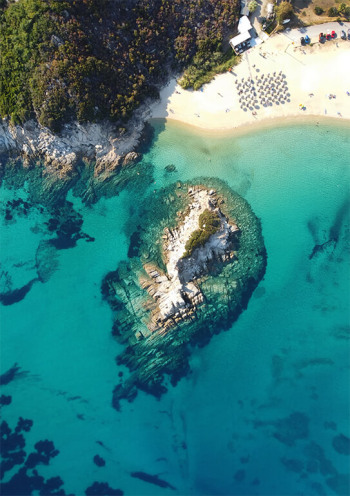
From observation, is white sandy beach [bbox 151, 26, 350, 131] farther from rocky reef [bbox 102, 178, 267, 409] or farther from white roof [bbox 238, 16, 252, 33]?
rocky reef [bbox 102, 178, 267, 409]

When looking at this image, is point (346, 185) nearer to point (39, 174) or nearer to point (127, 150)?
point (127, 150)

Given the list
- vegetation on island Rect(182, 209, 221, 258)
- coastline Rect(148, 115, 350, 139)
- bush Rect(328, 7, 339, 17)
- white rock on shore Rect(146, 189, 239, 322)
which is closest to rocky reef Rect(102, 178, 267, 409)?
white rock on shore Rect(146, 189, 239, 322)

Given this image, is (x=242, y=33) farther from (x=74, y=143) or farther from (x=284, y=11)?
(x=74, y=143)

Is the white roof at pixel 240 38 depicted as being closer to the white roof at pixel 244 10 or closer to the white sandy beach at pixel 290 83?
the white sandy beach at pixel 290 83

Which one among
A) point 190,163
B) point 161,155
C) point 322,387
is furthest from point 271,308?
point 161,155

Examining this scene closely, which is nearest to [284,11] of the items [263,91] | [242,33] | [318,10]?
[318,10]

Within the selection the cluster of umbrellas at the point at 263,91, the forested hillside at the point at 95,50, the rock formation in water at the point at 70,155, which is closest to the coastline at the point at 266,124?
the cluster of umbrellas at the point at 263,91
